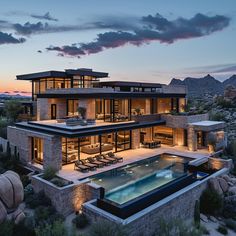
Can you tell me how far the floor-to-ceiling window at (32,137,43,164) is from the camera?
1984 cm

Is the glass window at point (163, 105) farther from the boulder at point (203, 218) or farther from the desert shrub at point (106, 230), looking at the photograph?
the desert shrub at point (106, 230)

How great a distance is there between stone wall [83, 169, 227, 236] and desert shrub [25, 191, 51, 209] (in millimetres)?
3002

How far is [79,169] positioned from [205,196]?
30.7ft

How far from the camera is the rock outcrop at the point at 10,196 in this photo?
12508 mm

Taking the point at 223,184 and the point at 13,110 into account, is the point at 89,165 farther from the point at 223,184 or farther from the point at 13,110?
the point at 13,110

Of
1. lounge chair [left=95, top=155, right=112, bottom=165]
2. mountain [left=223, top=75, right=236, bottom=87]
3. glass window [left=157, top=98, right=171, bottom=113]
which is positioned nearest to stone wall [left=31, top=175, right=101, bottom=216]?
lounge chair [left=95, top=155, right=112, bottom=165]

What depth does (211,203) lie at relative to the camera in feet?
53.6

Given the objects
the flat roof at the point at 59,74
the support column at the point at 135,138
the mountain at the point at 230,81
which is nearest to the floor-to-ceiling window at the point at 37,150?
the support column at the point at 135,138

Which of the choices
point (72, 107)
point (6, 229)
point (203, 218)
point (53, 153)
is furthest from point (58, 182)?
point (72, 107)

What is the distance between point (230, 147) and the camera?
25703 millimetres

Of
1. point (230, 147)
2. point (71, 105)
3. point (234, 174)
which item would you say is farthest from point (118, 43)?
point (234, 174)

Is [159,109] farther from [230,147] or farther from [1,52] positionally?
[1,52]

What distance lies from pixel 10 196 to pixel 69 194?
3.30m

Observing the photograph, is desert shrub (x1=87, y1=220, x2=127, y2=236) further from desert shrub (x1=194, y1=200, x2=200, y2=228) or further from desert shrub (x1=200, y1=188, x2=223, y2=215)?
desert shrub (x1=200, y1=188, x2=223, y2=215)
